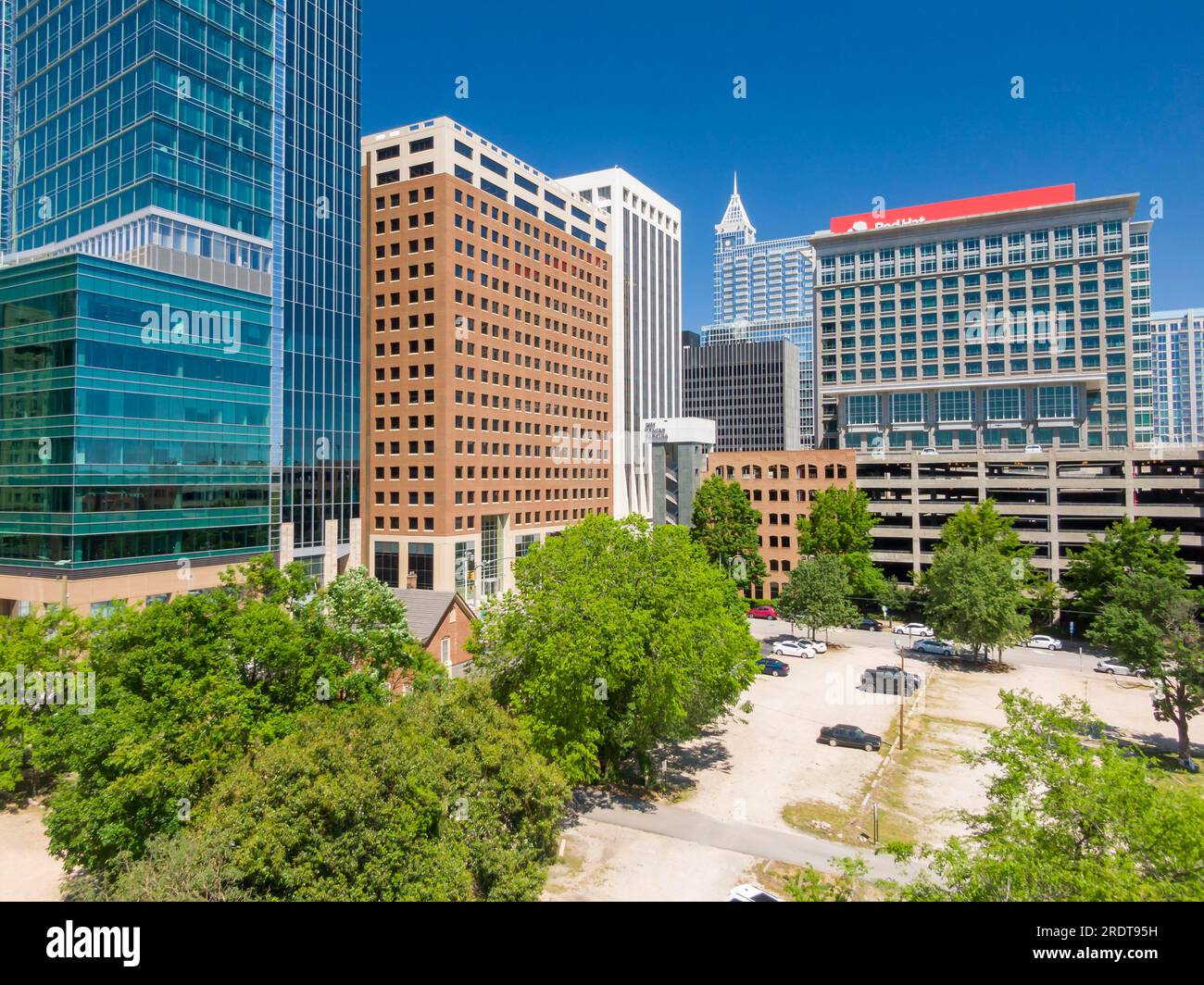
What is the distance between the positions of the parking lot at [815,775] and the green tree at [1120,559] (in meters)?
7.17

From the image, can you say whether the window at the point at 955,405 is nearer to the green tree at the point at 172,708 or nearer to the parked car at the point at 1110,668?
the parked car at the point at 1110,668

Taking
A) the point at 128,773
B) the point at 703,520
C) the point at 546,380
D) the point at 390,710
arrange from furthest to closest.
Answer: the point at 546,380 < the point at 703,520 < the point at 390,710 < the point at 128,773

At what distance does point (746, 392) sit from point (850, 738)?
511ft

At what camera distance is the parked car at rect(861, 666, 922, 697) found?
4969cm

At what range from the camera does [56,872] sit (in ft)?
76.5

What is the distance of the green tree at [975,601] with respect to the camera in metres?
53.8

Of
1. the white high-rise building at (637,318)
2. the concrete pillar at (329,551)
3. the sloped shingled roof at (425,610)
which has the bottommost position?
the sloped shingled roof at (425,610)

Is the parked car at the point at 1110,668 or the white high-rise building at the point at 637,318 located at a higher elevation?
the white high-rise building at the point at 637,318

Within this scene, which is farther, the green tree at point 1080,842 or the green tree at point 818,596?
the green tree at point 818,596

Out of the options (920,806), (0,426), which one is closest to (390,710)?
(920,806)

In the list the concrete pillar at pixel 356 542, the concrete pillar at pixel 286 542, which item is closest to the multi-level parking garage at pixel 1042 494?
the concrete pillar at pixel 356 542

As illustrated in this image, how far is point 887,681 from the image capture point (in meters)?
50.5
